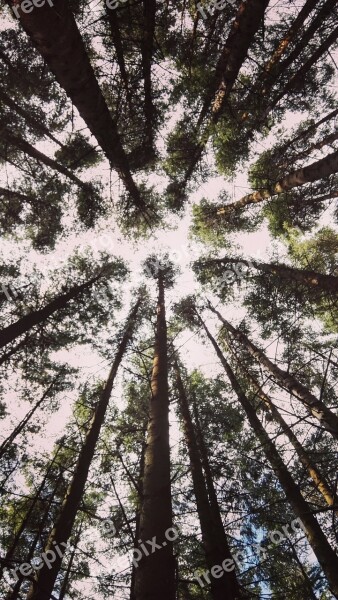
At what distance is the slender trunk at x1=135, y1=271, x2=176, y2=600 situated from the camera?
3240 millimetres

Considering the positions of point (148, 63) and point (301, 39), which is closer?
point (148, 63)

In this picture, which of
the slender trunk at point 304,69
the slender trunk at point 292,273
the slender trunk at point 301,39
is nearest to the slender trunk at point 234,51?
the slender trunk at point 301,39

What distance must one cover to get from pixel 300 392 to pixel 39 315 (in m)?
7.02


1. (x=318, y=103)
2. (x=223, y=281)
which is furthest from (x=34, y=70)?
(x=223, y=281)

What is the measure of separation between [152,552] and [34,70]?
11.1 metres

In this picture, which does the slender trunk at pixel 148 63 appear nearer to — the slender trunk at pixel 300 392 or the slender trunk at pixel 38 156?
the slender trunk at pixel 38 156

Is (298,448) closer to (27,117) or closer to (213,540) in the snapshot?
(213,540)

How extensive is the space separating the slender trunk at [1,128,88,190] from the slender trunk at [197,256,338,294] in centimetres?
595

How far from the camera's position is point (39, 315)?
9445 millimetres

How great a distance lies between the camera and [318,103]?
34.5 feet

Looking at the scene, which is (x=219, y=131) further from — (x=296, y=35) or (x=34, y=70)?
(x=34, y=70)

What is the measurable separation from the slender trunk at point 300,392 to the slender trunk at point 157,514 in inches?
73.7

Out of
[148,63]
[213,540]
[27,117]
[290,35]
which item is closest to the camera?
[213,540]

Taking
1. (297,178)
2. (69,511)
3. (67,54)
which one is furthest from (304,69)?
(69,511)
